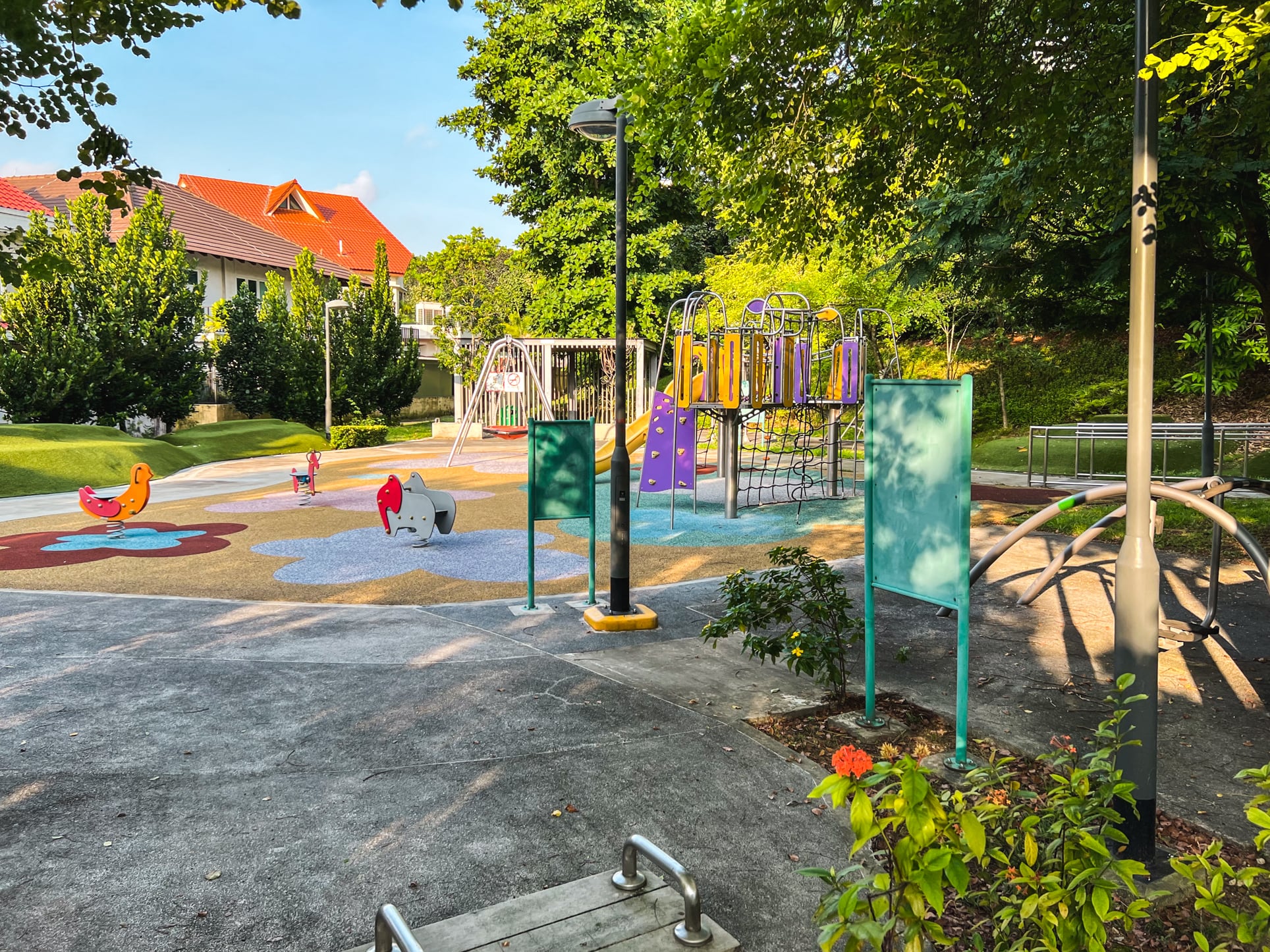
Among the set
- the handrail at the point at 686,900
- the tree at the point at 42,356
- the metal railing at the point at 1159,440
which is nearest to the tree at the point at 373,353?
the tree at the point at 42,356

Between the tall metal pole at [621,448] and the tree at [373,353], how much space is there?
2817 cm

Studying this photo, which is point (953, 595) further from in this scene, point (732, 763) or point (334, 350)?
point (334, 350)

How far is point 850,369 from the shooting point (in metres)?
15.6

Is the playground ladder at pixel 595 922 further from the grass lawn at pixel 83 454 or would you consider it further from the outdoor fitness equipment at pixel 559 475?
the grass lawn at pixel 83 454

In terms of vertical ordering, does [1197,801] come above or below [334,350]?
below

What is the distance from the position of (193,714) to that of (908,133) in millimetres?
7929

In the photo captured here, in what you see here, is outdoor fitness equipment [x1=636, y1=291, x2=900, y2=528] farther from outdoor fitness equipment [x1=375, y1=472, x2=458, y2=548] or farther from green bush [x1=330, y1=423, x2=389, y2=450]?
green bush [x1=330, y1=423, x2=389, y2=450]

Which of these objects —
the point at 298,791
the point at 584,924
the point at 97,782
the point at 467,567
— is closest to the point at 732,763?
the point at 584,924

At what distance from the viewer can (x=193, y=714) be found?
5523 mm

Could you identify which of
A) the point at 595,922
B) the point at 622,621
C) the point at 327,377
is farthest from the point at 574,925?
the point at 327,377

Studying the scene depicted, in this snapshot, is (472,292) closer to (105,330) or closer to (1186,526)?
(105,330)

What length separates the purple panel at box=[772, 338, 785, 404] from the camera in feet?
48.4

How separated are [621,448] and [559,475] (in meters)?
0.78

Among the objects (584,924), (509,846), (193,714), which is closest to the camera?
(584,924)
